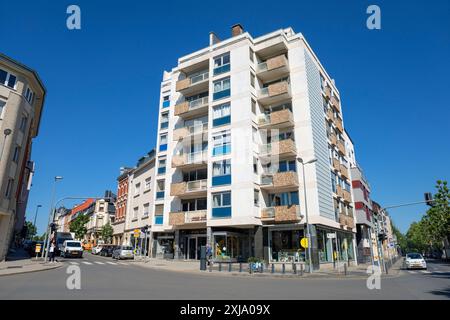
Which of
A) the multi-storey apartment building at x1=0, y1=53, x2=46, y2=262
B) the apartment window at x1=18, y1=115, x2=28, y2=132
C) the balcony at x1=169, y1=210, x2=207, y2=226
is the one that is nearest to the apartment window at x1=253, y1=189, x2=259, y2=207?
the balcony at x1=169, y1=210, x2=207, y2=226

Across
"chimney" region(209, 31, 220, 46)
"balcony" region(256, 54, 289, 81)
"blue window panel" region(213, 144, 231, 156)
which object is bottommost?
"blue window panel" region(213, 144, 231, 156)

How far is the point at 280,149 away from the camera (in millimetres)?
27688

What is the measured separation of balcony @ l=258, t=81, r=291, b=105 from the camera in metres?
29.2

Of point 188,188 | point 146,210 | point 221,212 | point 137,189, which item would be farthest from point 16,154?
point 137,189

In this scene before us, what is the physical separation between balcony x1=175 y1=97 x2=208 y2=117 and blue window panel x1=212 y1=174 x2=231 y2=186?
8154 mm

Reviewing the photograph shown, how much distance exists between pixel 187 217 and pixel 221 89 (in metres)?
13.2

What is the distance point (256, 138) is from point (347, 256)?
16.5m

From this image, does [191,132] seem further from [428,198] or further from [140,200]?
[428,198]

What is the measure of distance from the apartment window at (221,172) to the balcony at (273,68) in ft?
31.6

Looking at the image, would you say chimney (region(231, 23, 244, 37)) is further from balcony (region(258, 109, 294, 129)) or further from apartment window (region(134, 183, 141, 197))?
apartment window (region(134, 183, 141, 197))

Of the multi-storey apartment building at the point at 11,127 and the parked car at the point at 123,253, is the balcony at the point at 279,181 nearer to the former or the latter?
the parked car at the point at 123,253
